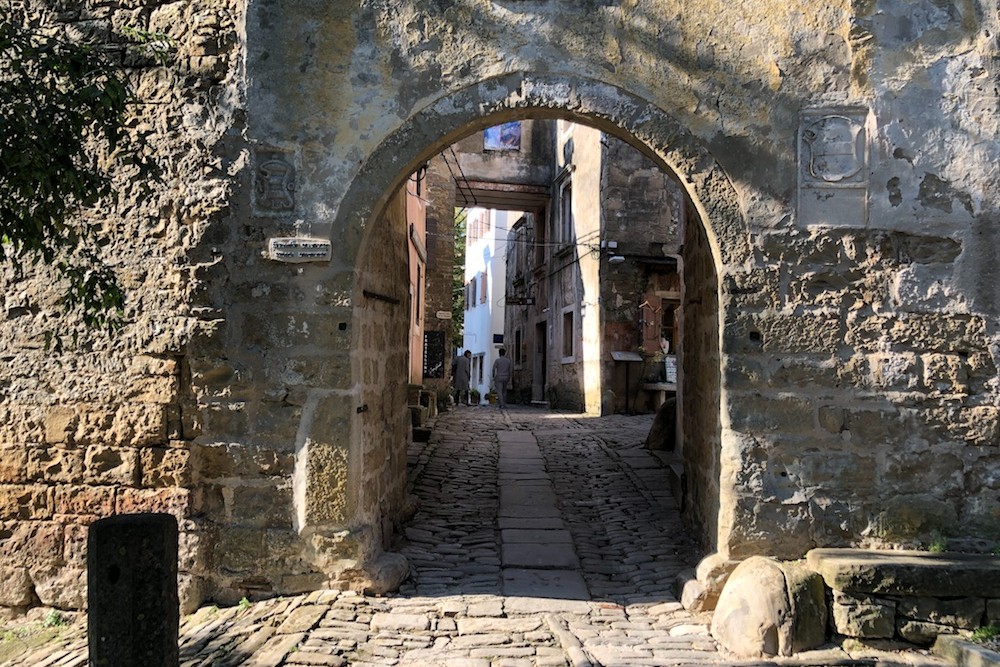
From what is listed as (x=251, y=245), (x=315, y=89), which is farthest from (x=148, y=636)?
(x=315, y=89)

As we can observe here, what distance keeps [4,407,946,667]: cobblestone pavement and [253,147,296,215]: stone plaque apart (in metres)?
2.14

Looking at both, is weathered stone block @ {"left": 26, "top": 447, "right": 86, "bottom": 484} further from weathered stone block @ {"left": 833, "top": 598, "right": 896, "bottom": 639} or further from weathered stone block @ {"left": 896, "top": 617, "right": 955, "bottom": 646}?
Result: weathered stone block @ {"left": 896, "top": 617, "right": 955, "bottom": 646}

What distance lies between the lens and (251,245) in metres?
4.30

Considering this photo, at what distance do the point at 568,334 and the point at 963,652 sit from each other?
42.0 ft

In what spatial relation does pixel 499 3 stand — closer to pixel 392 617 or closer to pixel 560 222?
pixel 392 617

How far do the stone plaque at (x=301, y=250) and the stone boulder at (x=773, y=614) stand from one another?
279cm

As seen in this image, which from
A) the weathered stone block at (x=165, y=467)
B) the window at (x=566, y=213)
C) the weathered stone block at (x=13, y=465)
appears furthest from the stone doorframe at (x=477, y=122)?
the window at (x=566, y=213)

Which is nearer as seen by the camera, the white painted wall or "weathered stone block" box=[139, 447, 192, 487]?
"weathered stone block" box=[139, 447, 192, 487]

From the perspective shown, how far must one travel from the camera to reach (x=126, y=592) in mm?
2434

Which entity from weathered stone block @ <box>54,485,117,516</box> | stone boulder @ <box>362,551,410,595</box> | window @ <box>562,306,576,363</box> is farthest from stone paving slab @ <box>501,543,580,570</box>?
window @ <box>562,306,576,363</box>

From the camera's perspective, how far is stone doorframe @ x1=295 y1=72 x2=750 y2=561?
13.9 ft

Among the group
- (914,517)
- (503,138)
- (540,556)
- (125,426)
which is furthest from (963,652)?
(503,138)

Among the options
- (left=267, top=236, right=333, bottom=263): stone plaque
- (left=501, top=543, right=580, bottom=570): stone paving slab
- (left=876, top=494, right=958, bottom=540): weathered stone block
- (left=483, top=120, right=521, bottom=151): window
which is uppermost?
(left=483, top=120, right=521, bottom=151): window

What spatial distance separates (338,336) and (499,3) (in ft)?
6.82
